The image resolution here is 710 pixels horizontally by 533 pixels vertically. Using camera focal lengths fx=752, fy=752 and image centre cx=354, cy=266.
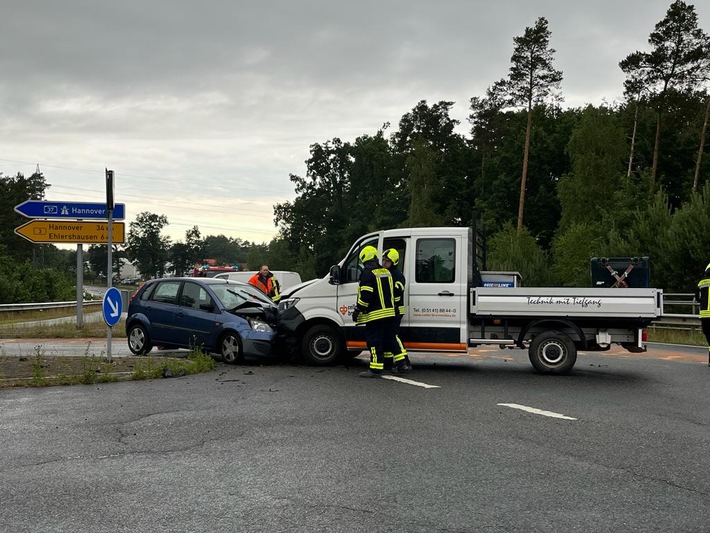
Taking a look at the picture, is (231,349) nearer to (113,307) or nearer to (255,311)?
(255,311)

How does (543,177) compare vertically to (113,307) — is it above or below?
above

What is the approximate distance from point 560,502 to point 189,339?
952 cm

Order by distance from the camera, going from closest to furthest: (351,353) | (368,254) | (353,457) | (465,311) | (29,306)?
(353,457) → (368,254) → (465,311) → (351,353) → (29,306)

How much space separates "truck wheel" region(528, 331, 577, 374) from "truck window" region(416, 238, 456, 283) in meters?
1.63

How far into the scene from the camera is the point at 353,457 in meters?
5.88

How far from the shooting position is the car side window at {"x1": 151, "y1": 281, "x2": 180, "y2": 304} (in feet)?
45.2

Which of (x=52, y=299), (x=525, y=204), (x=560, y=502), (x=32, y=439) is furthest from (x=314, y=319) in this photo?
(x=525, y=204)

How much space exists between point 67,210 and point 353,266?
9.22 metres

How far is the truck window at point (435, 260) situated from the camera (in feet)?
38.4

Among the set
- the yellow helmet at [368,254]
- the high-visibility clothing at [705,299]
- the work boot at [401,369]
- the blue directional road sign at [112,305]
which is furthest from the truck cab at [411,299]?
the high-visibility clothing at [705,299]

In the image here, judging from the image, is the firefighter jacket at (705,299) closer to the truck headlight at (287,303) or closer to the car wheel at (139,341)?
the truck headlight at (287,303)

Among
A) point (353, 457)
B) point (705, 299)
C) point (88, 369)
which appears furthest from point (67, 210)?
point (353, 457)

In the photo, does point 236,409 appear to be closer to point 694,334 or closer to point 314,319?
point 314,319

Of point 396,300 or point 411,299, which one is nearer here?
point 396,300
